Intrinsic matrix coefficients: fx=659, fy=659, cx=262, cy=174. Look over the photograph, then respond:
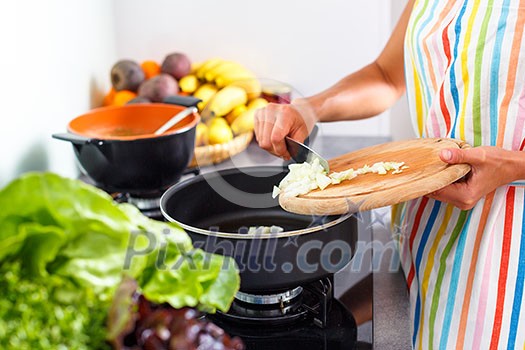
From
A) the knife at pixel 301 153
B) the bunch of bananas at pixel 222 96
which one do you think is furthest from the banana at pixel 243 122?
the knife at pixel 301 153

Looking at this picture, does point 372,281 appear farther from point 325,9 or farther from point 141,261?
point 325,9

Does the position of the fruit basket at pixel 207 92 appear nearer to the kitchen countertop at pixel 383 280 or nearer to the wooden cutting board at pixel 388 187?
the kitchen countertop at pixel 383 280

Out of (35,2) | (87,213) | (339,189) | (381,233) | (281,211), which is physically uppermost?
(35,2)

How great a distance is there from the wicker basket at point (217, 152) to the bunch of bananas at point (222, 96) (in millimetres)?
17

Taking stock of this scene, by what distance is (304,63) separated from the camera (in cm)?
186

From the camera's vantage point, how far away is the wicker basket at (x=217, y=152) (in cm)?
153

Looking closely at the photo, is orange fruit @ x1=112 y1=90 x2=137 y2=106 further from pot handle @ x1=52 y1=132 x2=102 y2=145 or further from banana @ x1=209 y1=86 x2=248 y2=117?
pot handle @ x1=52 y1=132 x2=102 y2=145

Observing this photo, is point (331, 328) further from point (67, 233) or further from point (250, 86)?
point (250, 86)

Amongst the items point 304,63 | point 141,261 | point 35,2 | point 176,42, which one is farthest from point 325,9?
point 141,261

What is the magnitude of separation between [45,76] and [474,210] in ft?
2.75

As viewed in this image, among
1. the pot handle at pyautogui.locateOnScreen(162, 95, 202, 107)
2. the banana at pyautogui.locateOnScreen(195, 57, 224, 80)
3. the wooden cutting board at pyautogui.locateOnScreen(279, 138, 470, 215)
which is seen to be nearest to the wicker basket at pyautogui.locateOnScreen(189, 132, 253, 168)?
the pot handle at pyautogui.locateOnScreen(162, 95, 202, 107)

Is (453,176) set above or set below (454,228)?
above

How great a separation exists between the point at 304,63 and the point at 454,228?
89 cm

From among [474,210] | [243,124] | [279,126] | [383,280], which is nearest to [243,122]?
[243,124]
